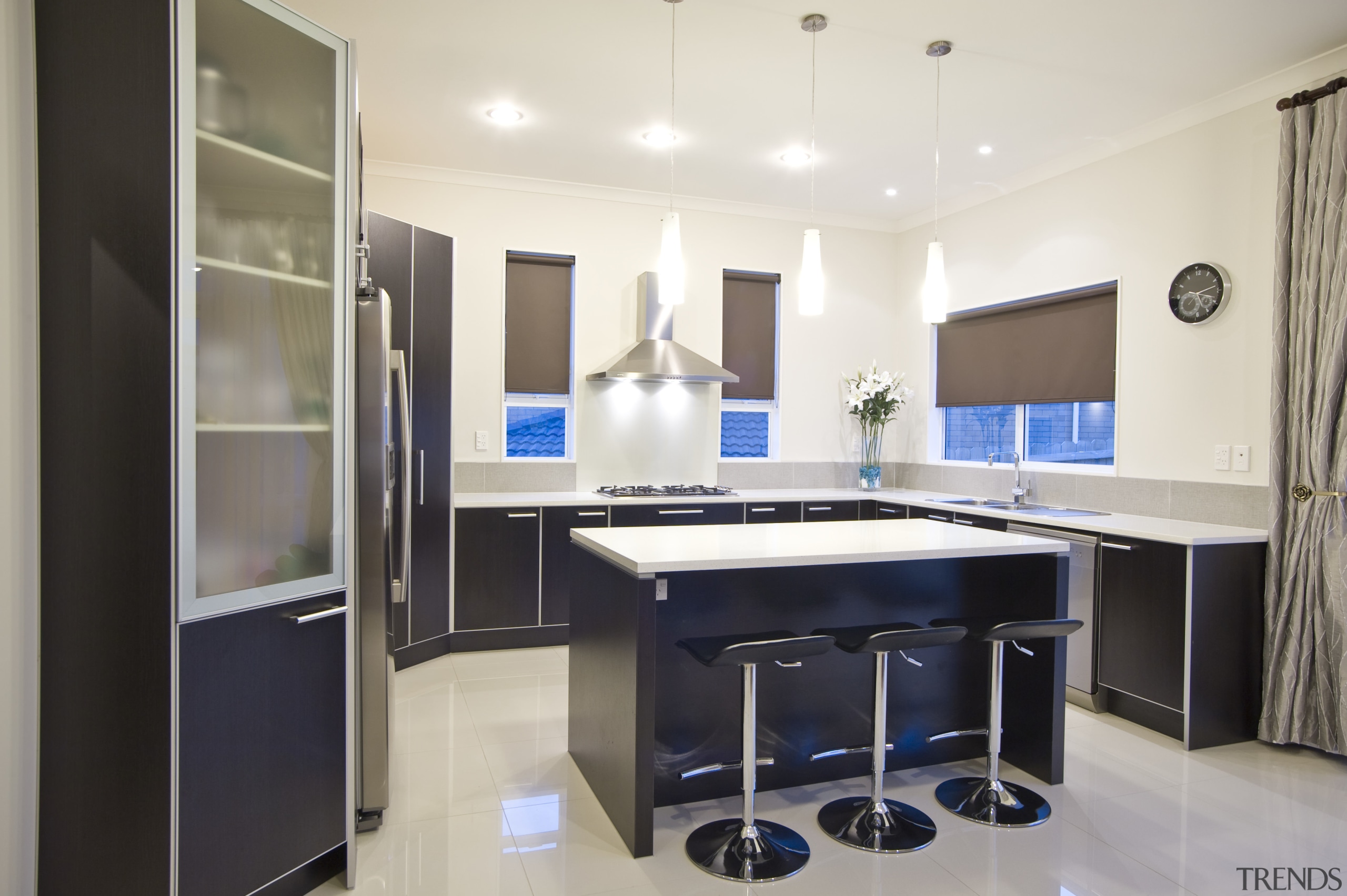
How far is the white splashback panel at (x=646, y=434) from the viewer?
5.33 meters

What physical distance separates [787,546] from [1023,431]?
3.11 meters

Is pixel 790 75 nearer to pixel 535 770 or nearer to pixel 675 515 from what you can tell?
pixel 675 515

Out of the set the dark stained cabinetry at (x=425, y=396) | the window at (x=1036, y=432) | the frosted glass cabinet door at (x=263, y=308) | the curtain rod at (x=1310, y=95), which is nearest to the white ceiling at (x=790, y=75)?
the curtain rod at (x=1310, y=95)

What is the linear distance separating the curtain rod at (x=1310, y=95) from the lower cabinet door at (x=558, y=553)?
379 cm

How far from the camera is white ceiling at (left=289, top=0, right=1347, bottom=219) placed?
10.1 feet

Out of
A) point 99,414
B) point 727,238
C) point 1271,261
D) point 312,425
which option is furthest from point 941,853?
point 727,238

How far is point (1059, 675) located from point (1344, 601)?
1223 mm

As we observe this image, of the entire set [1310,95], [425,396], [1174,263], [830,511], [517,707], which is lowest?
[517,707]

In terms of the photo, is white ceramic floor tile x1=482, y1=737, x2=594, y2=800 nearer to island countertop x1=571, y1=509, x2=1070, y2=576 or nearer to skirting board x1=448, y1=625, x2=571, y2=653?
island countertop x1=571, y1=509, x2=1070, y2=576

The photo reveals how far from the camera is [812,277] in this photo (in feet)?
9.05

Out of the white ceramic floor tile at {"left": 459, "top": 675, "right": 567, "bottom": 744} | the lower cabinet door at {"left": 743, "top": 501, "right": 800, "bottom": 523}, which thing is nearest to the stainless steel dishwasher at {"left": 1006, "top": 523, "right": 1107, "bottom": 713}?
the lower cabinet door at {"left": 743, "top": 501, "right": 800, "bottom": 523}

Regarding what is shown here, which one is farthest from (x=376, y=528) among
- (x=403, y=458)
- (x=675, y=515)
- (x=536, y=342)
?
(x=536, y=342)

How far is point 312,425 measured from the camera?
2172 mm

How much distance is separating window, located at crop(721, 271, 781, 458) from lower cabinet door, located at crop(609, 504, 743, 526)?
2.48 feet
